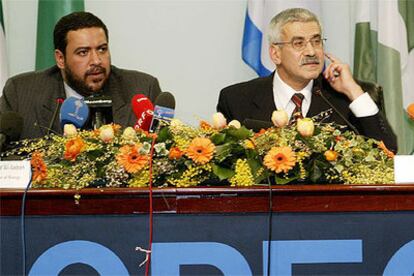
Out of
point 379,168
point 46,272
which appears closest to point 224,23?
point 379,168

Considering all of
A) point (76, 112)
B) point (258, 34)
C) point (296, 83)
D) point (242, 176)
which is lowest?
point (242, 176)

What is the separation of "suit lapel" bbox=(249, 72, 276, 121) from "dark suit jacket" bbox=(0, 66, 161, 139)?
47 centimetres

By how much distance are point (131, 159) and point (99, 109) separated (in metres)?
0.60

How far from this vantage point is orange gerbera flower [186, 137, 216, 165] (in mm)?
2277

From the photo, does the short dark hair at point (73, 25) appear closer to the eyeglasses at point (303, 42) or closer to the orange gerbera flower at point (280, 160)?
the eyeglasses at point (303, 42)

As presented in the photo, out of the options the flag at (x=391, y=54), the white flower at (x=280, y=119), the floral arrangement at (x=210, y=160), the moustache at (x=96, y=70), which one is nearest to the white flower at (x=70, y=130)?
the floral arrangement at (x=210, y=160)

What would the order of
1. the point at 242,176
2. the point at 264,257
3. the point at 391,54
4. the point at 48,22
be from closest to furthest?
the point at 264,257, the point at 242,176, the point at 391,54, the point at 48,22

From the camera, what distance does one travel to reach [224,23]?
4.75 metres

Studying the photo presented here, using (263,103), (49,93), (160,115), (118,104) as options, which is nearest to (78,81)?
(49,93)

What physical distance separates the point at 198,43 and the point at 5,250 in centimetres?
268

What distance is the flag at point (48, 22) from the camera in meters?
4.57

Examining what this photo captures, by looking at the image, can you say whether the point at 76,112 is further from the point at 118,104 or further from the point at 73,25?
the point at 73,25

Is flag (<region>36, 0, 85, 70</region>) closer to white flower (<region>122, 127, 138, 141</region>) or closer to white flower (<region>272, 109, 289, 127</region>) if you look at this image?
white flower (<region>122, 127, 138, 141</region>)

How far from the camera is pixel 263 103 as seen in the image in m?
3.73
